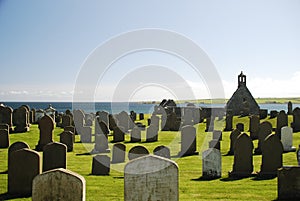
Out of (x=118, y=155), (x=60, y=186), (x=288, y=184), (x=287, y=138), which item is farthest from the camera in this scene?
(x=287, y=138)

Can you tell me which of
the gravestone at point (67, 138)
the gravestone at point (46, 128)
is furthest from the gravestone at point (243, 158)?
the gravestone at point (46, 128)

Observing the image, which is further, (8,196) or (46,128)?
(46,128)

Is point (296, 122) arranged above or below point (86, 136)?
above

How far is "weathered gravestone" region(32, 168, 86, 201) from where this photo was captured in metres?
6.37

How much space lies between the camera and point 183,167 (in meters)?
16.4

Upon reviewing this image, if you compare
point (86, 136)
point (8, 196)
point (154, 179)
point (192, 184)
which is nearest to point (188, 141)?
point (86, 136)

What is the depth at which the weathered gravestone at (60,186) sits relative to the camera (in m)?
6.37

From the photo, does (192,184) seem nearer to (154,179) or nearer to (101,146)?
(154,179)

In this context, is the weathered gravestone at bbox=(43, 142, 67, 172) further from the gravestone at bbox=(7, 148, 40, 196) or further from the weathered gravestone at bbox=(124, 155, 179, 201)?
the weathered gravestone at bbox=(124, 155, 179, 201)

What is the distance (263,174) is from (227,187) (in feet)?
7.42

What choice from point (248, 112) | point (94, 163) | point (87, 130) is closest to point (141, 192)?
point (94, 163)

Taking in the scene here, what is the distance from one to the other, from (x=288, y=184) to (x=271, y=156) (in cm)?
334

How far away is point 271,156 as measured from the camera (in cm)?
1370

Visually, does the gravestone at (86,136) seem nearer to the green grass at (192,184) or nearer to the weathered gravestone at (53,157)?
the green grass at (192,184)
